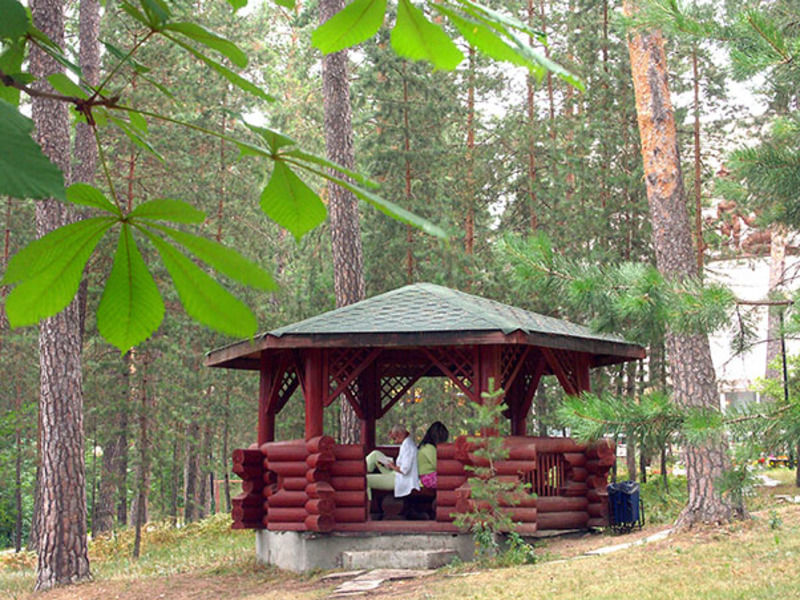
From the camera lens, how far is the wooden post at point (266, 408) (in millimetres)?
11961

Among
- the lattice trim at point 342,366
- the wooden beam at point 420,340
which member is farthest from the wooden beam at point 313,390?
the wooden beam at point 420,340

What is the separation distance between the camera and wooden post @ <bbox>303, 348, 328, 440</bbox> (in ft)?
34.6

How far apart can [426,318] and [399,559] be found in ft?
8.77

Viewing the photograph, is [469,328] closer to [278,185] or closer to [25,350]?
[278,185]

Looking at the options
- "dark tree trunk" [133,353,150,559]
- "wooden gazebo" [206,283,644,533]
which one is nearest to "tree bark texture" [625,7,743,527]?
"wooden gazebo" [206,283,644,533]

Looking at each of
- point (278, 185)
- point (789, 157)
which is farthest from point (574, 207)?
point (278, 185)

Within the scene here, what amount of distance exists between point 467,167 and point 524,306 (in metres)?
3.27

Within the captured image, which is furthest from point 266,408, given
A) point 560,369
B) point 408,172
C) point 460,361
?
point 408,172

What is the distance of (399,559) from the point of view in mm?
10031

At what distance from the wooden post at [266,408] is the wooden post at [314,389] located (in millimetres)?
1369

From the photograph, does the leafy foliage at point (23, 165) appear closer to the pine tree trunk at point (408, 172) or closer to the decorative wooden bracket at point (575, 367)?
the decorative wooden bracket at point (575, 367)

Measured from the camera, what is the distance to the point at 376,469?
11.5m

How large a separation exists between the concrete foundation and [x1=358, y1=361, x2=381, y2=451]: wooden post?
2.68 metres

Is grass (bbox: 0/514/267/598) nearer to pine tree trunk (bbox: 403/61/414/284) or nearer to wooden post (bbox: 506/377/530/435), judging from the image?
A: wooden post (bbox: 506/377/530/435)
